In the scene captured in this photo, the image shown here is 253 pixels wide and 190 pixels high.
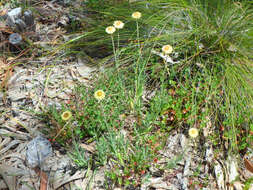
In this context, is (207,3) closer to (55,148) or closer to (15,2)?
(55,148)

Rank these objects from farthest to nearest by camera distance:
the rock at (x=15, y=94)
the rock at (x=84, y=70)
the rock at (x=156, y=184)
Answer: the rock at (x=84, y=70) < the rock at (x=15, y=94) < the rock at (x=156, y=184)

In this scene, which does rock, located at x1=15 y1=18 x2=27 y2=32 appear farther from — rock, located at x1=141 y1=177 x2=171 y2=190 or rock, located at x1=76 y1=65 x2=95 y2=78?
rock, located at x1=141 y1=177 x2=171 y2=190

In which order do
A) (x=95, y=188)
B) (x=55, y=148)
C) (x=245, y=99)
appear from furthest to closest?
(x=245, y=99) < (x=55, y=148) < (x=95, y=188)

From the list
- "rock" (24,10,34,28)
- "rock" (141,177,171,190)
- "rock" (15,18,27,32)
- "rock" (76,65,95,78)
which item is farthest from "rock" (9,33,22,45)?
"rock" (141,177,171,190)

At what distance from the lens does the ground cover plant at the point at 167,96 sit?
5.31ft

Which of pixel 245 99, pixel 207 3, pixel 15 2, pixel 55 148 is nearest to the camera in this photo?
pixel 55 148

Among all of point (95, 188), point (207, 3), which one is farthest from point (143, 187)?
point (207, 3)

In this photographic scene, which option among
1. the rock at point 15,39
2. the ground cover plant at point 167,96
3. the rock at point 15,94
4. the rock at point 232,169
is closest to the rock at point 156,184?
the ground cover plant at point 167,96

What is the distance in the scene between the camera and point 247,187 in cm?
152

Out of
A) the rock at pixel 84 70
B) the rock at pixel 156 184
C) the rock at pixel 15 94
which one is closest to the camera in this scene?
the rock at pixel 156 184

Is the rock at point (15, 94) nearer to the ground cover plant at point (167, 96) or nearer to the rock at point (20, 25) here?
the ground cover plant at point (167, 96)

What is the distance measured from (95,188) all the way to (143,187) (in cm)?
32

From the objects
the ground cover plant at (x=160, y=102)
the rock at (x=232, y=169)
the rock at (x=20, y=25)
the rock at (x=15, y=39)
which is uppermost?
the rock at (x=20, y=25)

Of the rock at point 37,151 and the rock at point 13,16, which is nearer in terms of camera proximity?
the rock at point 37,151
